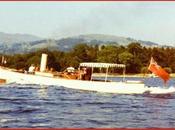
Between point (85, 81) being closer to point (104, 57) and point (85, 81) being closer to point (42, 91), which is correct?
point (42, 91)

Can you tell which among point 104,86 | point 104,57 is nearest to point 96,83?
point 104,86

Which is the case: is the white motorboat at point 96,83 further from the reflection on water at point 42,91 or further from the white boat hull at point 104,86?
the reflection on water at point 42,91

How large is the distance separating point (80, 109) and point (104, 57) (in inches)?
5046

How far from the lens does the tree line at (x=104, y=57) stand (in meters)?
143

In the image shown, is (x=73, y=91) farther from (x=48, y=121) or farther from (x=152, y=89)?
(x=48, y=121)

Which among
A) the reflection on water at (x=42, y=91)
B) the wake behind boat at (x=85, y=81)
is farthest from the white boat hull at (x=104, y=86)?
the reflection on water at (x=42, y=91)

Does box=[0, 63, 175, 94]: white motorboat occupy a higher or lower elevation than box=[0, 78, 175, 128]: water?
higher

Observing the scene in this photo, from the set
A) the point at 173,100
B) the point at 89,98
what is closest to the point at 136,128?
the point at 89,98

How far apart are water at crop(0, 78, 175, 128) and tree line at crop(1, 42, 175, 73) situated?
3626 inches

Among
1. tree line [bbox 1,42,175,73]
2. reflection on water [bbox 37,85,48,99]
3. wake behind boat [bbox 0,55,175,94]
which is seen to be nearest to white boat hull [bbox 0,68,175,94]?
wake behind boat [bbox 0,55,175,94]

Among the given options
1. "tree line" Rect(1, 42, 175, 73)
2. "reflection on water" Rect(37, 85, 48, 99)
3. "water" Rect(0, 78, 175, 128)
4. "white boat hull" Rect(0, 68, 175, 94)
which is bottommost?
"water" Rect(0, 78, 175, 128)

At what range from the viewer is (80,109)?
113 ft

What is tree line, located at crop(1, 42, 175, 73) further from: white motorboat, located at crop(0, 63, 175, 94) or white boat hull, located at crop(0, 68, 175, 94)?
white boat hull, located at crop(0, 68, 175, 94)

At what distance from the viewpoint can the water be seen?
2753 cm
